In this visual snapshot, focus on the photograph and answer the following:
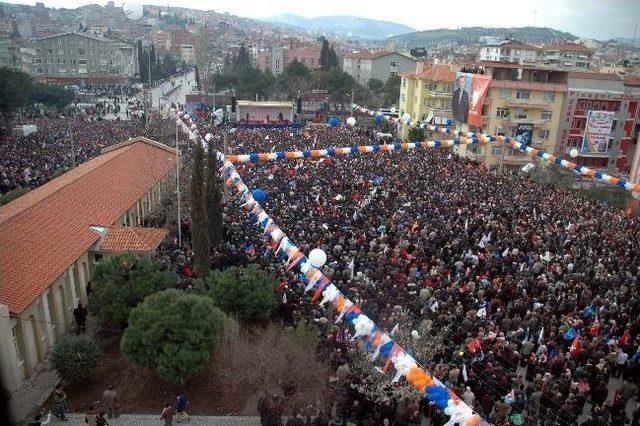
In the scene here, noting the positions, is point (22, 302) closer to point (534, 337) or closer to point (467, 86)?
point (534, 337)

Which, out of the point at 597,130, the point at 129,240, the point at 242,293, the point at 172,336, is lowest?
the point at 597,130

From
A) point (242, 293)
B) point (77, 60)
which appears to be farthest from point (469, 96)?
point (77, 60)

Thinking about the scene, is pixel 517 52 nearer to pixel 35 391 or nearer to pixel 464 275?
pixel 464 275

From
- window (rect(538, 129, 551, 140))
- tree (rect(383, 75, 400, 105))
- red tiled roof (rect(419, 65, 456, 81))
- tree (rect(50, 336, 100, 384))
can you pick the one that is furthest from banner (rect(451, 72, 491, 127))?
tree (rect(50, 336, 100, 384))

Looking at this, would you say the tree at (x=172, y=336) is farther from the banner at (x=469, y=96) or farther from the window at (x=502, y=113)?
the window at (x=502, y=113)

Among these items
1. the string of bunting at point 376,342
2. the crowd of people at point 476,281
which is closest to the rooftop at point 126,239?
the crowd of people at point 476,281

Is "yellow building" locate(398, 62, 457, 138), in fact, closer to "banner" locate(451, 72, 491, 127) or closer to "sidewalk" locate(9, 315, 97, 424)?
"banner" locate(451, 72, 491, 127)
